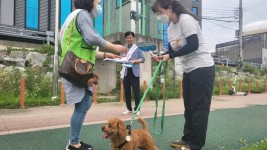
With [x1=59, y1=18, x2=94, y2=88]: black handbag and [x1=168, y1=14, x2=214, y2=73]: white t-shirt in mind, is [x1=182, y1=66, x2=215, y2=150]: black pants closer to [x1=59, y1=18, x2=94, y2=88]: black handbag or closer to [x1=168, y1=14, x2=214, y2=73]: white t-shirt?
[x1=168, y1=14, x2=214, y2=73]: white t-shirt

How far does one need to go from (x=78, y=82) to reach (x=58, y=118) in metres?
3.79

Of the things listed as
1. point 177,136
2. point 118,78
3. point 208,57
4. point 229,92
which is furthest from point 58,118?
point 229,92

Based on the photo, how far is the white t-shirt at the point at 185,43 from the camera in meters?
3.67

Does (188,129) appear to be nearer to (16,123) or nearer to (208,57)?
(208,57)

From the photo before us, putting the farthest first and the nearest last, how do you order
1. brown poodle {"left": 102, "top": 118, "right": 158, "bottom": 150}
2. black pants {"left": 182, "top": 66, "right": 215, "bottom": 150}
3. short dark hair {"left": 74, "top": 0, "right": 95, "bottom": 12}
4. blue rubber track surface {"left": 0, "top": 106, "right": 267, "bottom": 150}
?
blue rubber track surface {"left": 0, "top": 106, "right": 267, "bottom": 150} < black pants {"left": 182, "top": 66, "right": 215, "bottom": 150} < short dark hair {"left": 74, "top": 0, "right": 95, "bottom": 12} < brown poodle {"left": 102, "top": 118, "right": 158, "bottom": 150}

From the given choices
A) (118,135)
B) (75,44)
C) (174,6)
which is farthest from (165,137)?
(75,44)

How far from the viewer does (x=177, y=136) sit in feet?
16.7

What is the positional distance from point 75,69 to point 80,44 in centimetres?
30

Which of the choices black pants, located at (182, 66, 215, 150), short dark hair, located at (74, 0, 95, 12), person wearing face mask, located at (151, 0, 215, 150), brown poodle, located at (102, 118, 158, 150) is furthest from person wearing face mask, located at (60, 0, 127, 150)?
black pants, located at (182, 66, 215, 150)

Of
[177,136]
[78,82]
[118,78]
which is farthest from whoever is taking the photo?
[118,78]

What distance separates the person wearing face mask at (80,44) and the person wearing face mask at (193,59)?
0.70 meters

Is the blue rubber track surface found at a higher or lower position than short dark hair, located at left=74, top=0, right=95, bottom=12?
lower

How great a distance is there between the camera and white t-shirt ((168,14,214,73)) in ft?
12.0

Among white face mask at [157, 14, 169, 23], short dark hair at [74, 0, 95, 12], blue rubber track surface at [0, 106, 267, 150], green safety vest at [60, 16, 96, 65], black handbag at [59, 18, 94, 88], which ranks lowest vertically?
blue rubber track surface at [0, 106, 267, 150]
